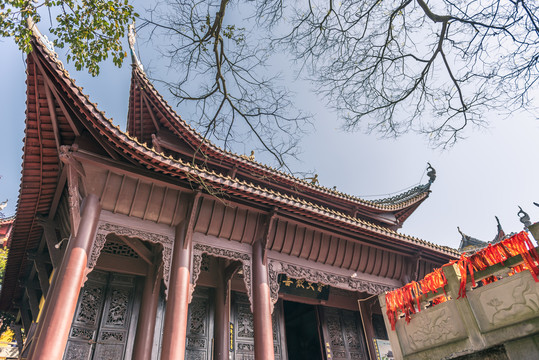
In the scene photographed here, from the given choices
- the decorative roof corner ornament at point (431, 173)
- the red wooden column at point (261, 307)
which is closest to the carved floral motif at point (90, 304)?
the red wooden column at point (261, 307)

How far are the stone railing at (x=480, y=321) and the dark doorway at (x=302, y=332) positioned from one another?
474cm

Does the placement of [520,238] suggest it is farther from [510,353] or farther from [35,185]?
[35,185]

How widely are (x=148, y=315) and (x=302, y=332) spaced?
17.9 feet

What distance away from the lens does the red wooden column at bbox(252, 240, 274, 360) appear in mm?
6027

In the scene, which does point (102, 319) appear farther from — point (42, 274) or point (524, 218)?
point (524, 218)

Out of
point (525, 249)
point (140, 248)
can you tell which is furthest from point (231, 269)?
point (525, 249)

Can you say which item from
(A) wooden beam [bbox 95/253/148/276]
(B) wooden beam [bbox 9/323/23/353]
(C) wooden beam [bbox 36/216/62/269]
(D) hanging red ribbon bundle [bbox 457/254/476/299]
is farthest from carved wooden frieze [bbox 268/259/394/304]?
(B) wooden beam [bbox 9/323/23/353]

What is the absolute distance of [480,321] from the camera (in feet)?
14.7

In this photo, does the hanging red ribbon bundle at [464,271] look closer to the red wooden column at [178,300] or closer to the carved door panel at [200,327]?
the red wooden column at [178,300]

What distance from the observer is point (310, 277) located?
763cm

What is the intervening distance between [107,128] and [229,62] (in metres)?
2.18

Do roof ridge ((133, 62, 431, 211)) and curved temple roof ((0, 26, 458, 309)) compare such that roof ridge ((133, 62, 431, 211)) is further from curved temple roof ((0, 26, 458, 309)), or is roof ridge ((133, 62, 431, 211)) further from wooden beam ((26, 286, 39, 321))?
wooden beam ((26, 286, 39, 321))

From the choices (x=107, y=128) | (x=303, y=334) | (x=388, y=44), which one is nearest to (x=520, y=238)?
(x=388, y=44)

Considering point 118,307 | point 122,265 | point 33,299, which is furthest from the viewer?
point 33,299
